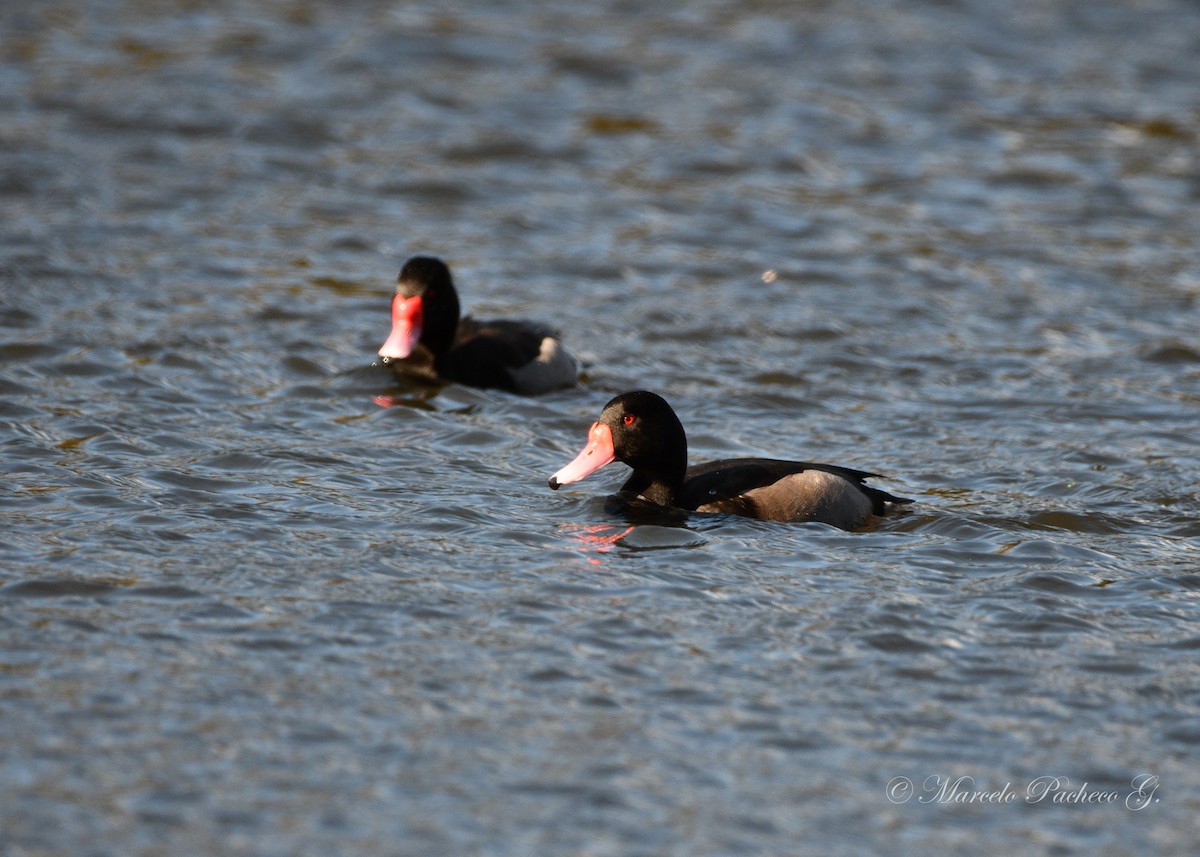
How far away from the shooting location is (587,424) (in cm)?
1038

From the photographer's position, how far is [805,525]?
8406 mm

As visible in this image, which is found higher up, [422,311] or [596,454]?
[422,311]

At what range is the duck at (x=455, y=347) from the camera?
1110 centimetres

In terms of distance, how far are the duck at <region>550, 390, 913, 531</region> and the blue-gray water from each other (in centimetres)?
16

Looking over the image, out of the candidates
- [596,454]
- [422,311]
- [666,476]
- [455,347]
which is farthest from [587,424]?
[666,476]

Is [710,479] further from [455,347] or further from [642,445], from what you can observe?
[455,347]

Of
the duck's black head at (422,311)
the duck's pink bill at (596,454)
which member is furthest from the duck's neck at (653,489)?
the duck's black head at (422,311)

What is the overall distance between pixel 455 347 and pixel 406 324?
14.7 inches

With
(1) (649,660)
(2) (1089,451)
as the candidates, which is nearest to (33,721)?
(1) (649,660)

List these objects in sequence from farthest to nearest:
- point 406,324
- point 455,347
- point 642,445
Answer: point 455,347 → point 406,324 → point 642,445

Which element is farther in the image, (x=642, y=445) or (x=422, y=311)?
(x=422, y=311)

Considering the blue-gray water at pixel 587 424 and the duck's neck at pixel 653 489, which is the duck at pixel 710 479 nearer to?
the duck's neck at pixel 653 489

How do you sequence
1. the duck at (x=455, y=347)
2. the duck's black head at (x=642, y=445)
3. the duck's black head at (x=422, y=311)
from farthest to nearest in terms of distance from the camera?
the duck's black head at (x=422, y=311) < the duck at (x=455, y=347) < the duck's black head at (x=642, y=445)

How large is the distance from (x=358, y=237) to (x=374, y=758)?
8574 millimetres
